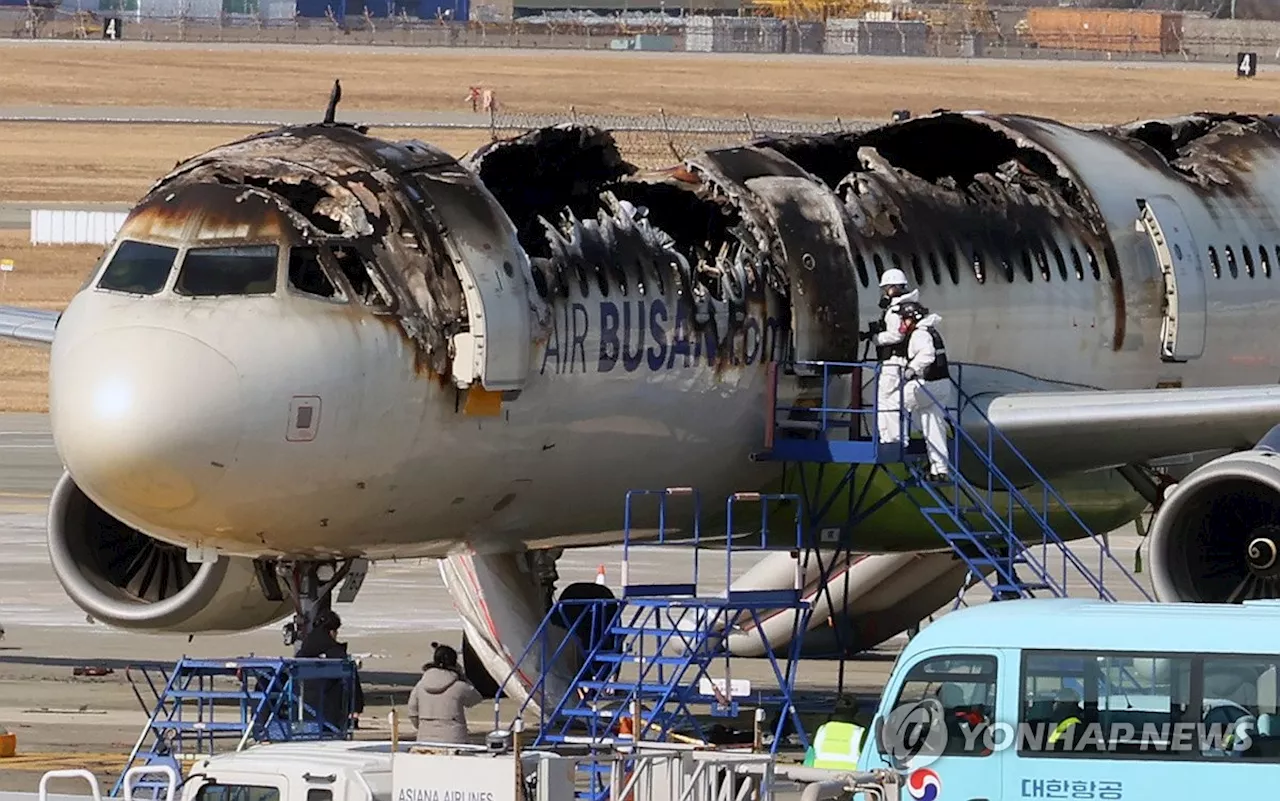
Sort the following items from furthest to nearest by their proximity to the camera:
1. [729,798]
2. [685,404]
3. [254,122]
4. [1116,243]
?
1. [254,122]
2. [1116,243]
3. [685,404]
4. [729,798]

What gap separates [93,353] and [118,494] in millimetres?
989

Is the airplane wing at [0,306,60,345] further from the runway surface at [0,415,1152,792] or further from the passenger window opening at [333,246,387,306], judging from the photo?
the passenger window opening at [333,246,387,306]

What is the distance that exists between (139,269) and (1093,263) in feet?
32.7

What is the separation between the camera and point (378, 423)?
2017 cm

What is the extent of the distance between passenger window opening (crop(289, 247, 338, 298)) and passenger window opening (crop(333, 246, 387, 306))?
0.15 meters

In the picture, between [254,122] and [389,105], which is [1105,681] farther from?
[389,105]

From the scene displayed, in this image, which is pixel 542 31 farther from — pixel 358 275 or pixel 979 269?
pixel 358 275

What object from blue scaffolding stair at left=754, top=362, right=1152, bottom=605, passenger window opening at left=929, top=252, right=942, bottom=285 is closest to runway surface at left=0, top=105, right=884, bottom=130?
passenger window opening at left=929, top=252, right=942, bottom=285

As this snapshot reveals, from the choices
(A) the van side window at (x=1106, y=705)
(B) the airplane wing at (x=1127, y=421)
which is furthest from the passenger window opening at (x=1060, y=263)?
(A) the van side window at (x=1106, y=705)

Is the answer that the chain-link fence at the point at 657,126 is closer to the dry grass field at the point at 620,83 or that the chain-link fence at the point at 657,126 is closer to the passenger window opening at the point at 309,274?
the dry grass field at the point at 620,83

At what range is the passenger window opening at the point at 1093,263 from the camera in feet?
86.6

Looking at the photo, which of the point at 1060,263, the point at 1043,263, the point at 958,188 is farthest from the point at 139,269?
the point at 1060,263

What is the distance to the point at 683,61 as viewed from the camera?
131000 mm

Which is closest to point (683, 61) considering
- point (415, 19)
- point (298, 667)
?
point (415, 19)
